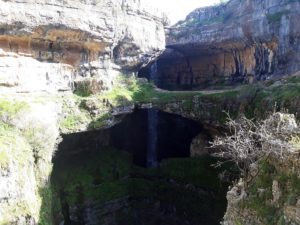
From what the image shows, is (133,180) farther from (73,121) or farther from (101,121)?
(73,121)

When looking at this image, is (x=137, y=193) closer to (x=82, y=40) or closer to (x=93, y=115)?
(x=93, y=115)

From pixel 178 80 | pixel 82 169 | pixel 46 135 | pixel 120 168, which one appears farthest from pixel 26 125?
pixel 178 80

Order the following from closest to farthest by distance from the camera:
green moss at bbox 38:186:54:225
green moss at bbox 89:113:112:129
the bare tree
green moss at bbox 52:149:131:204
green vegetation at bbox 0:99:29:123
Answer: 1. the bare tree
2. green moss at bbox 38:186:54:225
3. green vegetation at bbox 0:99:29:123
4. green moss at bbox 89:113:112:129
5. green moss at bbox 52:149:131:204

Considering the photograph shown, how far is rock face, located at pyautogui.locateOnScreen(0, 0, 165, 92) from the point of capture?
17766 millimetres

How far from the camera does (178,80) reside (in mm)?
34156

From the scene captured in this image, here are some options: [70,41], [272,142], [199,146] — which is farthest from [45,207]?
[199,146]

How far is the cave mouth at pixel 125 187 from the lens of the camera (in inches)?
750

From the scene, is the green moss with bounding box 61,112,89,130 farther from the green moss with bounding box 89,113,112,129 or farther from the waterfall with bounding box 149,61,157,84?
the waterfall with bounding box 149,61,157,84

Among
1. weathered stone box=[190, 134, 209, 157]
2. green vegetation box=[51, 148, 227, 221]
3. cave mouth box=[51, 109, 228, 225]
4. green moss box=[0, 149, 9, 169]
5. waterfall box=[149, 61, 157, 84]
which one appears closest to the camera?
green moss box=[0, 149, 9, 169]

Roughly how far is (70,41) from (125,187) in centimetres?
874

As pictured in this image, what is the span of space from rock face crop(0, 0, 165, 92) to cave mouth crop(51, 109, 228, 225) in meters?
3.75

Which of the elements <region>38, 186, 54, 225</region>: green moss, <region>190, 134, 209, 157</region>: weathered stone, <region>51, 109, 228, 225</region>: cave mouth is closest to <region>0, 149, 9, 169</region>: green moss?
<region>38, 186, 54, 225</region>: green moss

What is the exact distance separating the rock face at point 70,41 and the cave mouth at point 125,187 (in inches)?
148

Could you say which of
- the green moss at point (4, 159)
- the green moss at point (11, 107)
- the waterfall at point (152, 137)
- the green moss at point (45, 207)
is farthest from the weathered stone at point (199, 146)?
the green moss at point (4, 159)
